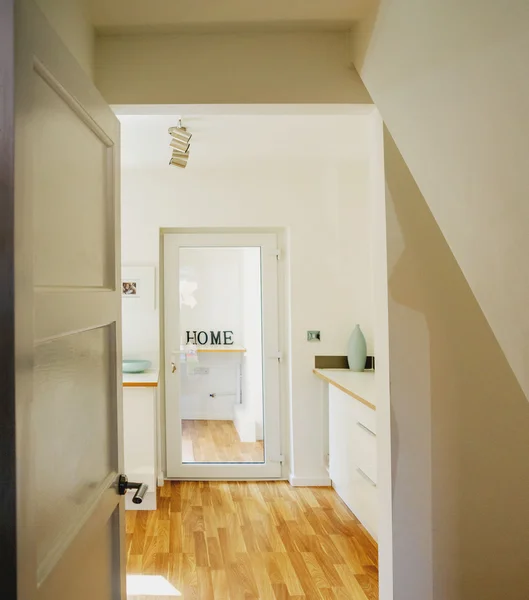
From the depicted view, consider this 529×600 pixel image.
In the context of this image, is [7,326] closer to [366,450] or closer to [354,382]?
[366,450]

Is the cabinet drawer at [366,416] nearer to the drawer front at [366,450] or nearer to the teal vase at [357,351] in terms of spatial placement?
the drawer front at [366,450]

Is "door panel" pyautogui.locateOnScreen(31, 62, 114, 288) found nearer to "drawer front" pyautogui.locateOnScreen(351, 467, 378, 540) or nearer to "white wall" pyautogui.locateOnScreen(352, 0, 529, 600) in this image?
"white wall" pyautogui.locateOnScreen(352, 0, 529, 600)

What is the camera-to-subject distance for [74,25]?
1407 mm

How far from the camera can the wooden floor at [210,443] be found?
3.84 meters

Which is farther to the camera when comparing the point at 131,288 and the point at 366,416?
the point at 131,288

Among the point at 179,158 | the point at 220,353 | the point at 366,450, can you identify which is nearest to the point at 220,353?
the point at 220,353

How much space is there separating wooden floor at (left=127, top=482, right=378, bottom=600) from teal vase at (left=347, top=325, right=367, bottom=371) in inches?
39.0

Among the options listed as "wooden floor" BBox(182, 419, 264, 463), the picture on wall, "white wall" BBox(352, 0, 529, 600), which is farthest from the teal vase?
"white wall" BBox(352, 0, 529, 600)

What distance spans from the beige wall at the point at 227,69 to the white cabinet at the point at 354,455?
5.84 feet

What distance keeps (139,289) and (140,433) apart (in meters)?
1.12

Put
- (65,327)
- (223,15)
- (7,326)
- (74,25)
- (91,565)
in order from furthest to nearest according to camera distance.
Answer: (223,15) → (74,25) → (91,565) → (65,327) → (7,326)

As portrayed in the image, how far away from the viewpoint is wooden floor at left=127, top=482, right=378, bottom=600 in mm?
2342

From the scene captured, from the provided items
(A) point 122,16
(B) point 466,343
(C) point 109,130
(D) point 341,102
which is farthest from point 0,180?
(B) point 466,343

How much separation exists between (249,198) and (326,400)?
5.66ft
